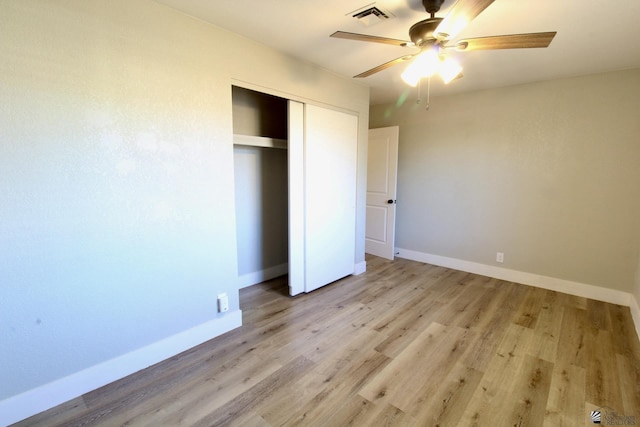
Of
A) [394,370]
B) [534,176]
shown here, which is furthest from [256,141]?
[534,176]

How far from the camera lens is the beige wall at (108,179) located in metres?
1.46

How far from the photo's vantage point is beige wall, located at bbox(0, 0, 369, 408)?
146 cm

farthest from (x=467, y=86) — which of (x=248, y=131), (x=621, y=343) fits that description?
(x=621, y=343)

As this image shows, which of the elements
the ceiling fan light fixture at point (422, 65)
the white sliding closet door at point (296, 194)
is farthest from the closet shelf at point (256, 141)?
the ceiling fan light fixture at point (422, 65)

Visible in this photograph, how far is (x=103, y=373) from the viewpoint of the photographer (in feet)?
5.88

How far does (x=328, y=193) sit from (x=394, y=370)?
1.83m

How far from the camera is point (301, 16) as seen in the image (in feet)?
6.42

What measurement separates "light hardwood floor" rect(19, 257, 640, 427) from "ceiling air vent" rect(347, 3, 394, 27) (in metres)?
2.35

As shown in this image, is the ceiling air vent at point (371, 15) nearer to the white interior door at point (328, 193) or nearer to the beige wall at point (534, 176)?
the white interior door at point (328, 193)

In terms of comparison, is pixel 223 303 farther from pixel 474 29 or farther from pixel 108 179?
pixel 474 29

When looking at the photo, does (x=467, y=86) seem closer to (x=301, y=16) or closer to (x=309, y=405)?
(x=301, y=16)

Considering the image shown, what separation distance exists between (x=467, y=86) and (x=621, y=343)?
2872 millimetres

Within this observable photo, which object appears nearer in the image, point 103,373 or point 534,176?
point 103,373

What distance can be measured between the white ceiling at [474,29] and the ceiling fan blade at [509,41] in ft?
1.08
